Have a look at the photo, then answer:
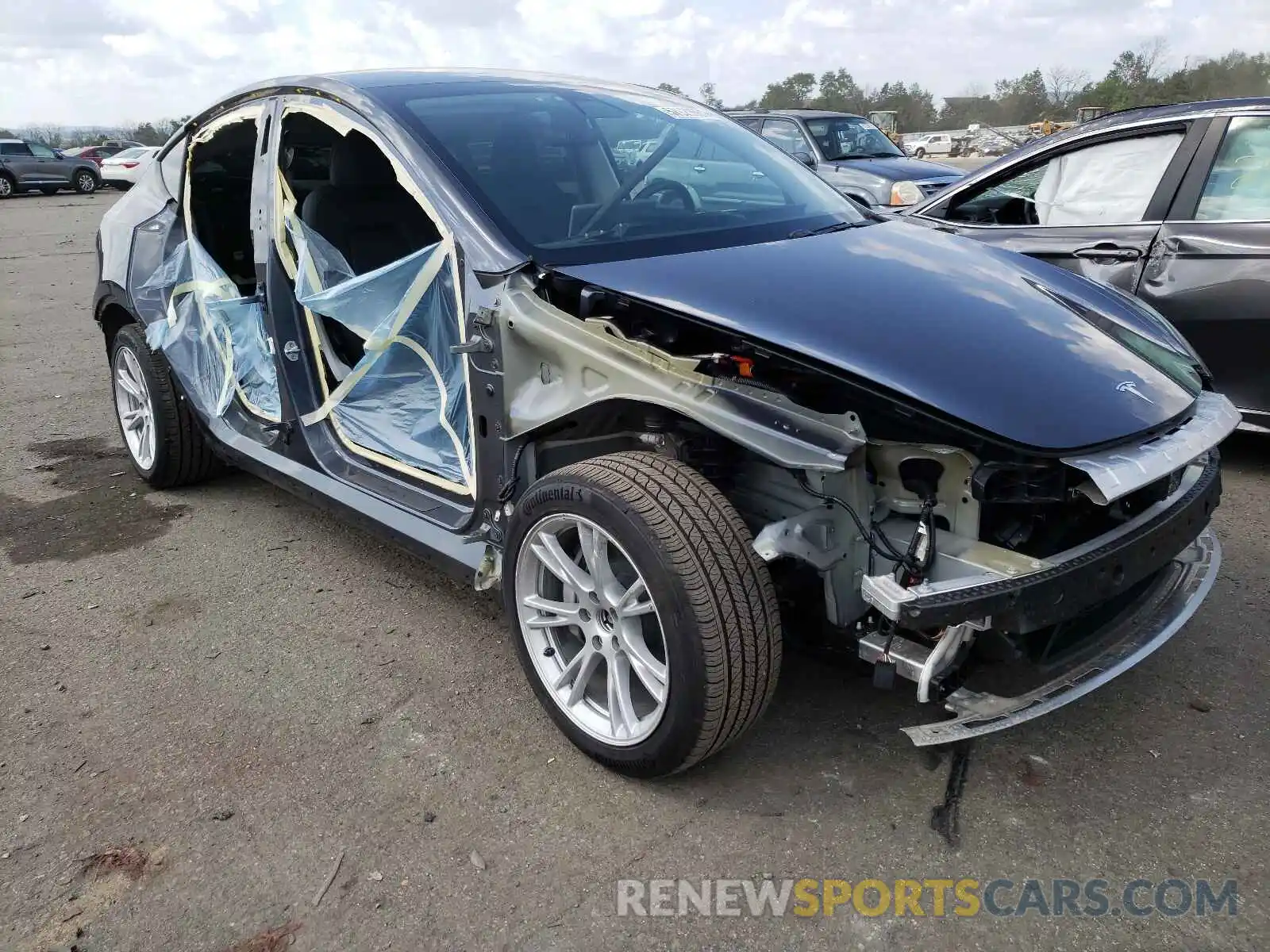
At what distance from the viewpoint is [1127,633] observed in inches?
94.2

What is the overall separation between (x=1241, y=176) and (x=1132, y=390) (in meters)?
2.48

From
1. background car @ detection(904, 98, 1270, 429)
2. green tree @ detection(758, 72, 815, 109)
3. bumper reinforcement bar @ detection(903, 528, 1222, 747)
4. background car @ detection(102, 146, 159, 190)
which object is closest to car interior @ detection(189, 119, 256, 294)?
background car @ detection(904, 98, 1270, 429)

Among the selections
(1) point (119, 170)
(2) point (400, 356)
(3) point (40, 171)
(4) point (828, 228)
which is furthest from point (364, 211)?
(1) point (119, 170)

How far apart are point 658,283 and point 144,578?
2438mm

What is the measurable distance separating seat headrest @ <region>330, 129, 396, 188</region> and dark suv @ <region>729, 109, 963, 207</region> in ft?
20.1

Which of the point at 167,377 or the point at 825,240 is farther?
the point at 167,377

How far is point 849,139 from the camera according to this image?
10641 millimetres

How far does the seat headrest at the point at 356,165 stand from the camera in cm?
376

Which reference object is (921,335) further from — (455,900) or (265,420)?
(265,420)

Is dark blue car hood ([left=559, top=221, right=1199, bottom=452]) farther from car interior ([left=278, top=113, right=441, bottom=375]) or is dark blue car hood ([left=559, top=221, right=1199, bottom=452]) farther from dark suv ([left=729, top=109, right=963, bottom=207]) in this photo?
dark suv ([left=729, top=109, right=963, bottom=207])

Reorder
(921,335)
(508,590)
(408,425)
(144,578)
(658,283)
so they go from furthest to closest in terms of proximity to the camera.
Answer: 1. (144,578)
2. (408,425)
3. (508,590)
4. (658,283)
5. (921,335)

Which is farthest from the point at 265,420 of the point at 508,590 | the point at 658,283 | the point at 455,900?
the point at 455,900

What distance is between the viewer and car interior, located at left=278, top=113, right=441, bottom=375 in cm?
367

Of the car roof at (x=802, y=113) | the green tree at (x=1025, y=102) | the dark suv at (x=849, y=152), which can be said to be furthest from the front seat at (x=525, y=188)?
the green tree at (x=1025, y=102)
